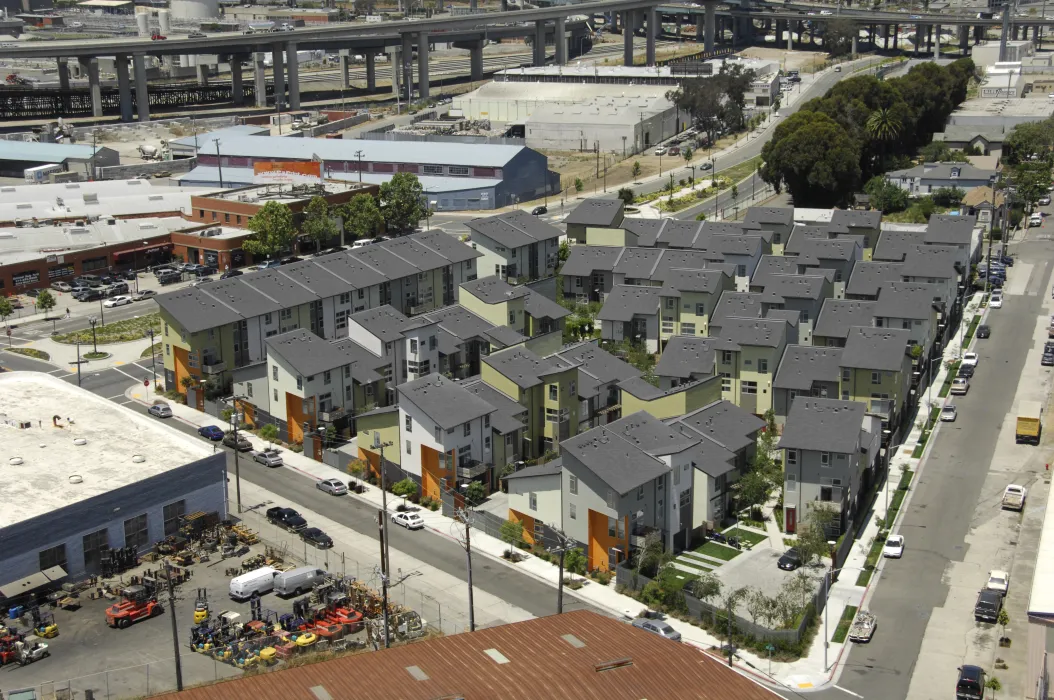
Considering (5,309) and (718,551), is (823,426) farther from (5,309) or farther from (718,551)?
(5,309)

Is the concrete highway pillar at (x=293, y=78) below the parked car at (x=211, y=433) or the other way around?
the other way around

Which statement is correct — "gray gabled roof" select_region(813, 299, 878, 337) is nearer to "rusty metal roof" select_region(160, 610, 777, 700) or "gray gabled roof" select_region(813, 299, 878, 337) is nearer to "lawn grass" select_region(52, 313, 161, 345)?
"rusty metal roof" select_region(160, 610, 777, 700)

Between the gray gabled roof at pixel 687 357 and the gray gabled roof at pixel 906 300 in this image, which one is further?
the gray gabled roof at pixel 906 300

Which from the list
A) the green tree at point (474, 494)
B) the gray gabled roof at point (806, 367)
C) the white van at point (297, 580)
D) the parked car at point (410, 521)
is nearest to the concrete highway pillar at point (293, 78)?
the gray gabled roof at point (806, 367)

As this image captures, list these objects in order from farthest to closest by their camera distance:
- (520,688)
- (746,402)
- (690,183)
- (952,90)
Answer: (952,90)
(690,183)
(746,402)
(520,688)

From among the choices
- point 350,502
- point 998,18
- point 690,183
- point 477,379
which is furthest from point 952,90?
point 350,502

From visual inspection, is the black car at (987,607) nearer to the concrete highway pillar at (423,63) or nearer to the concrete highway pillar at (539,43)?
the concrete highway pillar at (423,63)

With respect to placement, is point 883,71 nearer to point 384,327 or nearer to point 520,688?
point 384,327
